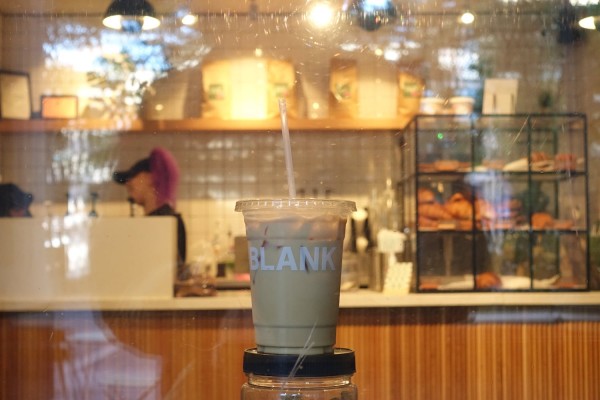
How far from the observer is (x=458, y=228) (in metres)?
2.23

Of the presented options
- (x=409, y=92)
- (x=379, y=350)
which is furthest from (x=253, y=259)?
(x=409, y=92)

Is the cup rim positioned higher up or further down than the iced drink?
higher up

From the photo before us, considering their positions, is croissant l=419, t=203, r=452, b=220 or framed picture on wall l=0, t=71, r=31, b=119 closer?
framed picture on wall l=0, t=71, r=31, b=119

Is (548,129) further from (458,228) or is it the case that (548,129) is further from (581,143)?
(458,228)

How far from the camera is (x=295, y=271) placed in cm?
78

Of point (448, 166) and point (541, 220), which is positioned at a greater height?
point (448, 166)

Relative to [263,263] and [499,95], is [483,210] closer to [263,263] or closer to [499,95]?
[499,95]

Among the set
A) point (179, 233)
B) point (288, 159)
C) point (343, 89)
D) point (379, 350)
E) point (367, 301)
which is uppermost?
point (343, 89)

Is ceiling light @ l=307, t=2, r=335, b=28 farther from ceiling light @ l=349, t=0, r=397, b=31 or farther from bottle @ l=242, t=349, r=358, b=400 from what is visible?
bottle @ l=242, t=349, r=358, b=400

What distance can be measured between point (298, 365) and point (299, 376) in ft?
0.04

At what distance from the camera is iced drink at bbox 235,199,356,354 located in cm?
79

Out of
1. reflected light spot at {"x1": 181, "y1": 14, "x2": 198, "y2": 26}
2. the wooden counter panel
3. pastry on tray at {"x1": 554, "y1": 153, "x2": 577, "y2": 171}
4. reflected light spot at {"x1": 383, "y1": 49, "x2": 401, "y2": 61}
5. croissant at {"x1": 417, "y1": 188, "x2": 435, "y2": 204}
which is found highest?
reflected light spot at {"x1": 181, "y1": 14, "x2": 198, "y2": 26}

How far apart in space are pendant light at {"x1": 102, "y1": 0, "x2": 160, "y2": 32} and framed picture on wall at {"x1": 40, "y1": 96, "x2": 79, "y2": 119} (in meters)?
0.66

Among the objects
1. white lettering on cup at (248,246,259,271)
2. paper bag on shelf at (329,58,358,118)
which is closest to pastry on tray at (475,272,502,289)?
paper bag on shelf at (329,58,358,118)
